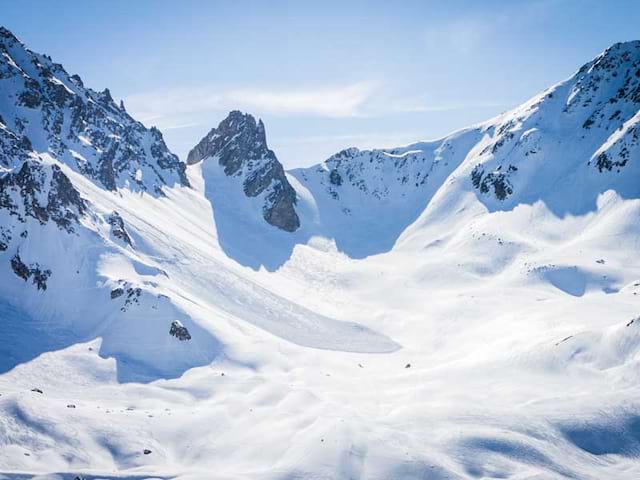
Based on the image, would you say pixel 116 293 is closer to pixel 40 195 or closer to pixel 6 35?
pixel 40 195

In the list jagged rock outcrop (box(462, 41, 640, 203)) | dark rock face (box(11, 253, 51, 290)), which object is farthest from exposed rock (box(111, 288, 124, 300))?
jagged rock outcrop (box(462, 41, 640, 203))

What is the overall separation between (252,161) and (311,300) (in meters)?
63.6

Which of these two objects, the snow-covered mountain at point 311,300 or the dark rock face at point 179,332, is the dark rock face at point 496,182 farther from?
the dark rock face at point 179,332

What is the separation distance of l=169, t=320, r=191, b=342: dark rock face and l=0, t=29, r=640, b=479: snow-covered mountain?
0.69ft

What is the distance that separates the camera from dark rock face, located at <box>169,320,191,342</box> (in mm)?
52969

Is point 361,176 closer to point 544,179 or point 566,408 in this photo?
point 544,179

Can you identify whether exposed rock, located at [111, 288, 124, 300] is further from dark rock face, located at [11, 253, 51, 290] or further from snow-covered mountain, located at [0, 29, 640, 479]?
dark rock face, located at [11, 253, 51, 290]

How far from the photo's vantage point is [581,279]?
7494 centimetres

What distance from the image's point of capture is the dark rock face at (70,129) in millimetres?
87375

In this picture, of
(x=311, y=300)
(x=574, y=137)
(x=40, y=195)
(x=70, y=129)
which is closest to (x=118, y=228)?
(x=40, y=195)

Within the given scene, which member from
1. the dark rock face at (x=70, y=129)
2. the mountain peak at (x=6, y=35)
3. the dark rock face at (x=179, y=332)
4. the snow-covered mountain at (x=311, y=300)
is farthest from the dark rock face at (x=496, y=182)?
the mountain peak at (x=6, y=35)

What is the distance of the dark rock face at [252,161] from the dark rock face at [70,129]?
16.9m

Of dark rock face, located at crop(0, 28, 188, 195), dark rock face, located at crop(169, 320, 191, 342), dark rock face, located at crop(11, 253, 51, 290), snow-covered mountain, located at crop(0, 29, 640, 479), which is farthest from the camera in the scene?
dark rock face, located at crop(0, 28, 188, 195)

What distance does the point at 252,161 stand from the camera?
13600 cm
